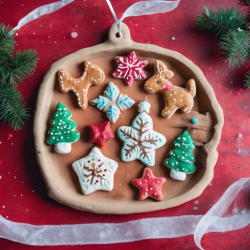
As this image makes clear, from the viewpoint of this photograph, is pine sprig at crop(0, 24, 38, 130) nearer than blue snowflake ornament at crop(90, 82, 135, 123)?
Yes

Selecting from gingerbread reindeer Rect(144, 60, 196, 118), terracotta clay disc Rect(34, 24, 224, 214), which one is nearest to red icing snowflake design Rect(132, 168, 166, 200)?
terracotta clay disc Rect(34, 24, 224, 214)

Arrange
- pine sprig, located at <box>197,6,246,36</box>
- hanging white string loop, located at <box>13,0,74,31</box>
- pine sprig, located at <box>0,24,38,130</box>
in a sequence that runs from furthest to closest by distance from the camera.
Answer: hanging white string loop, located at <box>13,0,74,31</box> → pine sprig, located at <box>197,6,246,36</box> → pine sprig, located at <box>0,24,38,130</box>

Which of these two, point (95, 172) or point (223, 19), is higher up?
point (223, 19)

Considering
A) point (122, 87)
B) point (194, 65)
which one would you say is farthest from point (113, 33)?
point (194, 65)

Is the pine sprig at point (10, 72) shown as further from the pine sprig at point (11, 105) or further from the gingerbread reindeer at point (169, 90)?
the gingerbread reindeer at point (169, 90)

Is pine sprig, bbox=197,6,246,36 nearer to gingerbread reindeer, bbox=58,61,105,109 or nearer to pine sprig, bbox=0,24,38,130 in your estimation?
gingerbread reindeer, bbox=58,61,105,109

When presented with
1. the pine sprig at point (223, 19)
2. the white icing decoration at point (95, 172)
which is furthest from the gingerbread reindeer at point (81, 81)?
the pine sprig at point (223, 19)

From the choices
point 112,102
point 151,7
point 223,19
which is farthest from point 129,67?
point 223,19

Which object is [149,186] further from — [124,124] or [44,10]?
[44,10]
